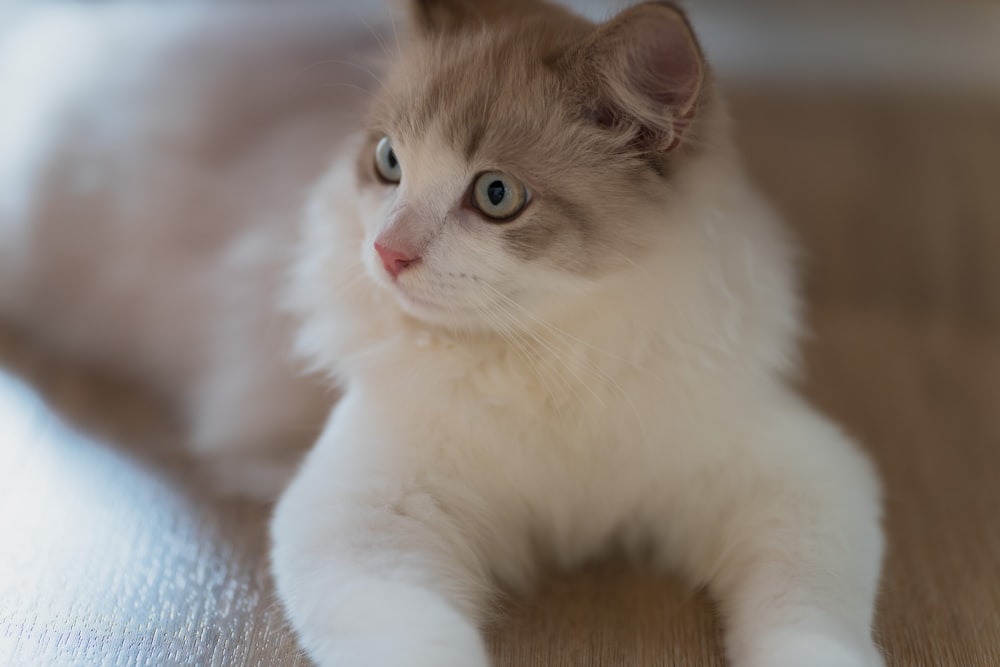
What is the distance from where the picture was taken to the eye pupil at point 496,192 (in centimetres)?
128

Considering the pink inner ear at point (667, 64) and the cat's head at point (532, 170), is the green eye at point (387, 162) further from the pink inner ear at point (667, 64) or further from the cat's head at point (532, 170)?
A: the pink inner ear at point (667, 64)

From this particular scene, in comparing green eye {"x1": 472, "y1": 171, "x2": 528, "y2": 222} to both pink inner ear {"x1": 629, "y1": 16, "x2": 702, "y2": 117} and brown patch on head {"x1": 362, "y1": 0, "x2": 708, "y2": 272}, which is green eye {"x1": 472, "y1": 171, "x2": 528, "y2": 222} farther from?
pink inner ear {"x1": 629, "y1": 16, "x2": 702, "y2": 117}

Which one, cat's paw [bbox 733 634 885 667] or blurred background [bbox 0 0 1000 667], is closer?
cat's paw [bbox 733 634 885 667]

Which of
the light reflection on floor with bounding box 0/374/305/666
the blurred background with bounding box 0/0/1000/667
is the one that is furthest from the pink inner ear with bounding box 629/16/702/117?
the light reflection on floor with bounding box 0/374/305/666

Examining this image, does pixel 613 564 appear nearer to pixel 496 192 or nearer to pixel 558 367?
pixel 558 367

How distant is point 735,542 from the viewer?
4.55 feet

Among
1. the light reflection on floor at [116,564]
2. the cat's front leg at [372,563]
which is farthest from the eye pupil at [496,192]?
the light reflection on floor at [116,564]

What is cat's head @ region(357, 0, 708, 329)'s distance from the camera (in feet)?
4.08

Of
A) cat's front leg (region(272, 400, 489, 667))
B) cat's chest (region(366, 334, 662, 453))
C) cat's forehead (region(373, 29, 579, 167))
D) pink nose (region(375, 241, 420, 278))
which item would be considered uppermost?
cat's forehead (region(373, 29, 579, 167))

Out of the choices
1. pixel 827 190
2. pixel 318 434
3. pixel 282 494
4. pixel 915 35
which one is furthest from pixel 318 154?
pixel 915 35

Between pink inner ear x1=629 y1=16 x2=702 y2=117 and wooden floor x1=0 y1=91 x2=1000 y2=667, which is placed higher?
pink inner ear x1=629 y1=16 x2=702 y2=117

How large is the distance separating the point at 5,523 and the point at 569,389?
2.97 feet

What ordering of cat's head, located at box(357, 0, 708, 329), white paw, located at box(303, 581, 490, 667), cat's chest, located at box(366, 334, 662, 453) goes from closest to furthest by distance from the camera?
white paw, located at box(303, 581, 490, 667) → cat's head, located at box(357, 0, 708, 329) → cat's chest, located at box(366, 334, 662, 453)

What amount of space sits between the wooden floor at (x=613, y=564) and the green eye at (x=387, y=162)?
604mm
